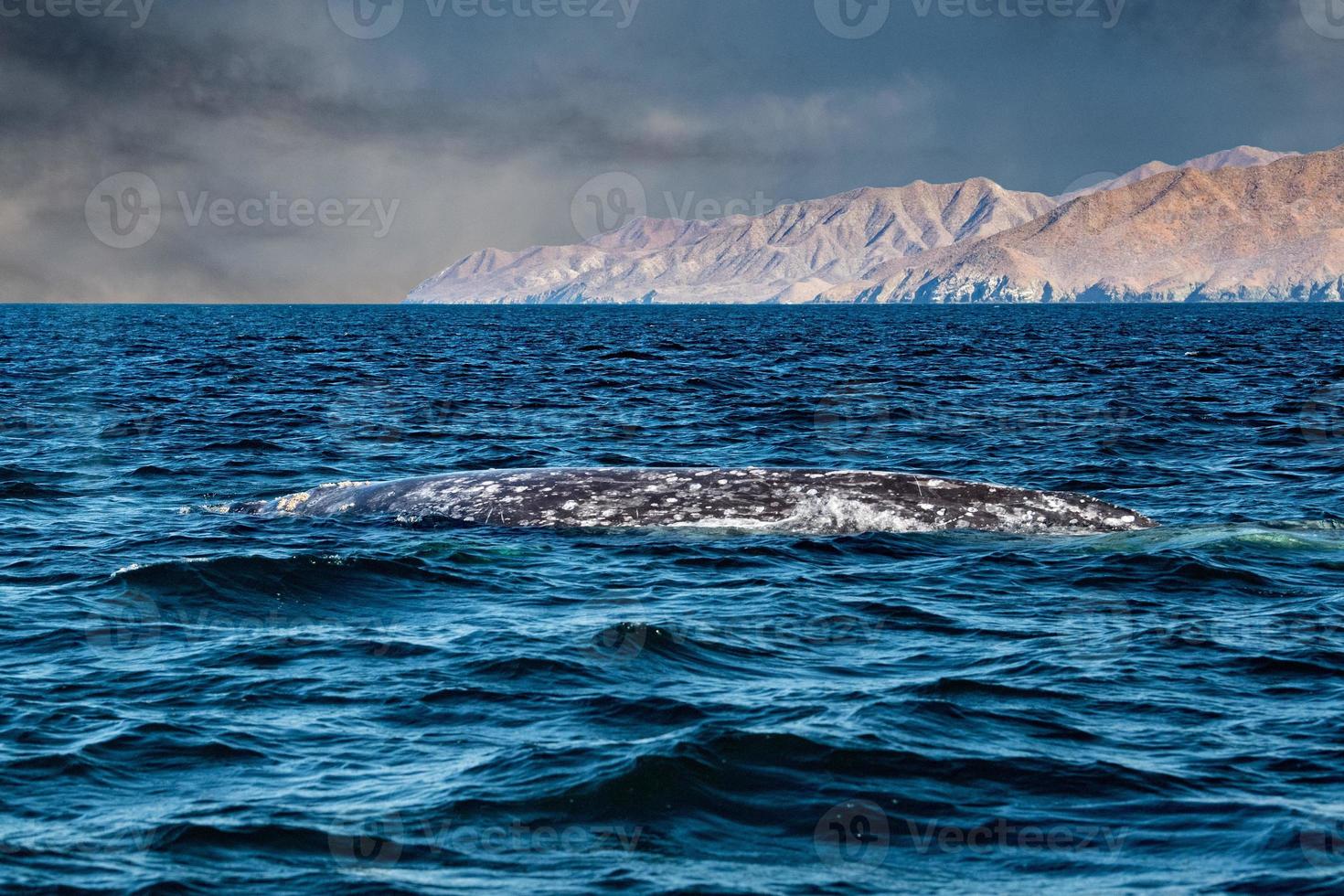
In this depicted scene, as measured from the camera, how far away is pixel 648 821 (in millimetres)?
6797

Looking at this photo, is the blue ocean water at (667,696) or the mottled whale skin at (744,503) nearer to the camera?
the blue ocean water at (667,696)

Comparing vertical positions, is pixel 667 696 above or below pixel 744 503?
below

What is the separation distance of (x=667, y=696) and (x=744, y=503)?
6.20m

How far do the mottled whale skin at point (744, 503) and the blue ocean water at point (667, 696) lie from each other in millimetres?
461

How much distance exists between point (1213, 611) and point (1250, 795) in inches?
180

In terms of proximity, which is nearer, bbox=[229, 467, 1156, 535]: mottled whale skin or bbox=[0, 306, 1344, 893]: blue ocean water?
bbox=[0, 306, 1344, 893]: blue ocean water

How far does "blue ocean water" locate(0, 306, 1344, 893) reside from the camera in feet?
20.8

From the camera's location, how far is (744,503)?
14906mm

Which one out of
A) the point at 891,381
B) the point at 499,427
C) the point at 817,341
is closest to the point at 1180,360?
the point at 891,381

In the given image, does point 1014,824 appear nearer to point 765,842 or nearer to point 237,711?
point 765,842

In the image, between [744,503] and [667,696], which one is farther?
[744,503]

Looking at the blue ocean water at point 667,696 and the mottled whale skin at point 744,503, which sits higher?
the mottled whale skin at point 744,503

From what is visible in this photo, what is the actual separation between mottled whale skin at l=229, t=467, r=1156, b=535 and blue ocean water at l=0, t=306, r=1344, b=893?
1.51 feet

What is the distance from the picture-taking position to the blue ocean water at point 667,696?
635 cm
